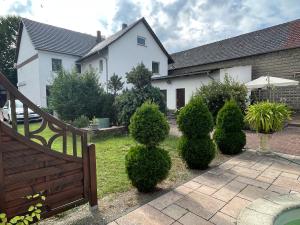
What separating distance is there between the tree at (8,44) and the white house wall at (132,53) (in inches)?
711

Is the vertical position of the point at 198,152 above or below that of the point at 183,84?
below

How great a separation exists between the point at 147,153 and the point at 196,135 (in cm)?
151

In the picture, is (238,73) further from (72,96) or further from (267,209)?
(267,209)

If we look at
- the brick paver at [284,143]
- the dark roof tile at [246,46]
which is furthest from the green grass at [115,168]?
the dark roof tile at [246,46]

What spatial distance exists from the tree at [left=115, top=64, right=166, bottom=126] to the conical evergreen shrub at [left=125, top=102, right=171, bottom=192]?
18.0ft

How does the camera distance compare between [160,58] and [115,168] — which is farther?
[160,58]

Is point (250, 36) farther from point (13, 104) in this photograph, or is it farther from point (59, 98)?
point (13, 104)

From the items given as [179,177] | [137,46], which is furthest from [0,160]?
[137,46]

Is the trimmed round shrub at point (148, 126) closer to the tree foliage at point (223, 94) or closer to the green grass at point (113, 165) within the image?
the green grass at point (113, 165)

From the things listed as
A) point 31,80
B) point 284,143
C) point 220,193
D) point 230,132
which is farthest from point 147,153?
point 31,80

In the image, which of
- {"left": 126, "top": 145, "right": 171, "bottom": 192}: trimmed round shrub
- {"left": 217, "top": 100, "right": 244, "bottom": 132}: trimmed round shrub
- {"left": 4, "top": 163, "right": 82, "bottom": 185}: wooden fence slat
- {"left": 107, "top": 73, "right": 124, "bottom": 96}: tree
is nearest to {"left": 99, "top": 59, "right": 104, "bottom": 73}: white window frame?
{"left": 107, "top": 73, "right": 124, "bottom": 96}: tree

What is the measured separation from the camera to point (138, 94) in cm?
916

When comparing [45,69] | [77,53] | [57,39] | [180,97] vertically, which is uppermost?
[57,39]

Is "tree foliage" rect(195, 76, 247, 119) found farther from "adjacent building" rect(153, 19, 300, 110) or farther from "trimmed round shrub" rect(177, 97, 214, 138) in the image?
"trimmed round shrub" rect(177, 97, 214, 138)
